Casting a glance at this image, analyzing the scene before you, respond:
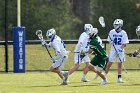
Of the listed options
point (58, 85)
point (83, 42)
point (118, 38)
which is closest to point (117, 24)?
point (118, 38)

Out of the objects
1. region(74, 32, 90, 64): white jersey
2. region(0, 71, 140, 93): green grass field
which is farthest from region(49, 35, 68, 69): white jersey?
region(74, 32, 90, 64): white jersey

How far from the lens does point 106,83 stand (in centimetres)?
2373

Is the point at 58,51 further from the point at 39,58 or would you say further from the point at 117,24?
the point at 39,58

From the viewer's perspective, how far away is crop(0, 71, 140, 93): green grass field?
21487mm

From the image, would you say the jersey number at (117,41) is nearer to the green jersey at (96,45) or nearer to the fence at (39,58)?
the green jersey at (96,45)

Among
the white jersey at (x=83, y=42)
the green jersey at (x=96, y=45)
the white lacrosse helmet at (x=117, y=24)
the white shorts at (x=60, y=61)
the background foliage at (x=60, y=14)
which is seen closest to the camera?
the white shorts at (x=60, y=61)

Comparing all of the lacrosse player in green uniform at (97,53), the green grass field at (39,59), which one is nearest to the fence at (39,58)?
the green grass field at (39,59)

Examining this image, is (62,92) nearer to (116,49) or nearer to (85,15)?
(116,49)

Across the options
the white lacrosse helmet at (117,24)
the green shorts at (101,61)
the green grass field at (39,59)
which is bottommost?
the green grass field at (39,59)

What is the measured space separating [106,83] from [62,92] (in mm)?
3131

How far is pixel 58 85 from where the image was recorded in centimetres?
2345

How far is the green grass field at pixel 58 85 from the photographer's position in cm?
2149

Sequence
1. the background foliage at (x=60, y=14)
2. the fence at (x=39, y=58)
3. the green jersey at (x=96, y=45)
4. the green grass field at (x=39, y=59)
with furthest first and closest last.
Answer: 1. the background foliage at (x=60, y=14)
2. the green grass field at (x=39, y=59)
3. the fence at (x=39, y=58)
4. the green jersey at (x=96, y=45)

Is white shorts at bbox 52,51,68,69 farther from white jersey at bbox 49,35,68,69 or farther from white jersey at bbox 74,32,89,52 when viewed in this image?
white jersey at bbox 74,32,89,52
